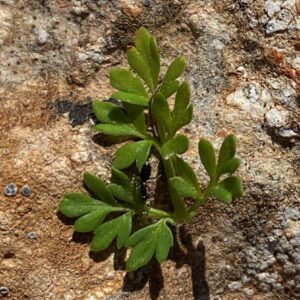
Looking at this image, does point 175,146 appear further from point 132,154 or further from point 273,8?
point 273,8

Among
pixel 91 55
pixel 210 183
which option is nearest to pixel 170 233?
pixel 210 183

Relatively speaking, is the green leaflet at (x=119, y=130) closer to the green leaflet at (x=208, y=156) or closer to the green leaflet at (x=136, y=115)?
the green leaflet at (x=136, y=115)

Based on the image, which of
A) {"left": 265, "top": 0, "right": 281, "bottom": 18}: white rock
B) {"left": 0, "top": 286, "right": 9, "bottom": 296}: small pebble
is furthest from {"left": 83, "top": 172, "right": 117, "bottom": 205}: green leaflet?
{"left": 265, "top": 0, "right": 281, "bottom": 18}: white rock

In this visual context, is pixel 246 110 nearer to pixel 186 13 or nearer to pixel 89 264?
pixel 186 13

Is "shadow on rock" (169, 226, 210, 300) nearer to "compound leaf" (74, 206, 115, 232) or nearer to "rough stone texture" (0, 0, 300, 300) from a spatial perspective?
"rough stone texture" (0, 0, 300, 300)

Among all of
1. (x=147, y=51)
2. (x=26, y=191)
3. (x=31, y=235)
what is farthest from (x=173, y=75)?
(x=31, y=235)

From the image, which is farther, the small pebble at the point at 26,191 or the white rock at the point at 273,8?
the white rock at the point at 273,8

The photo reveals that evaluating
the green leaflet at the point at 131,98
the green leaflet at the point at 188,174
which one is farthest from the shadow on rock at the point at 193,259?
the green leaflet at the point at 131,98
